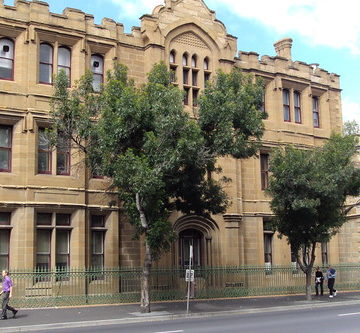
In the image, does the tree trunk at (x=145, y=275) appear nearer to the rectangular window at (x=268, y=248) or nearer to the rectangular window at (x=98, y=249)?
the rectangular window at (x=98, y=249)

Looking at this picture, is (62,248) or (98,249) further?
(98,249)

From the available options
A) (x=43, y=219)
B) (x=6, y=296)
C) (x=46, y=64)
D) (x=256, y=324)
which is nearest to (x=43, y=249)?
(x=43, y=219)

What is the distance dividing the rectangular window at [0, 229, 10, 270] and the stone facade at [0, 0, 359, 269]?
4 cm

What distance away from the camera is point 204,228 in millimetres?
27578

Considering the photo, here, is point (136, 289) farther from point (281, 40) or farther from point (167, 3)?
point (281, 40)

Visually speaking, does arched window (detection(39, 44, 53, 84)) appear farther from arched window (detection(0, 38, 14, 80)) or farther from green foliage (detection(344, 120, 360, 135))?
green foliage (detection(344, 120, 360, 135))

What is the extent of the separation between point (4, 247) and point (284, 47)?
19753 millimetres

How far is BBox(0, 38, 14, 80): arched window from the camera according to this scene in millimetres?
23422

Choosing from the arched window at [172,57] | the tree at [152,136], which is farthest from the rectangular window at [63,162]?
the arched window at [172,57]

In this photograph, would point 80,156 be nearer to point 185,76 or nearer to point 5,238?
point 5,238

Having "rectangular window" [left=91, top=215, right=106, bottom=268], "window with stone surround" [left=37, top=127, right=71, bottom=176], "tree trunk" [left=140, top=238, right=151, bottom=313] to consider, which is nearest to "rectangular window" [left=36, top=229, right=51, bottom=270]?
"rectangular window" [left=91, top=215, right=106, bottom=268]

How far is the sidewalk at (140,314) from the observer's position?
55.7 ft

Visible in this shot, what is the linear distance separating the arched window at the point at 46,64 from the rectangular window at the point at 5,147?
2642 millimetres

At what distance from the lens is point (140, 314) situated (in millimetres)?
18969
